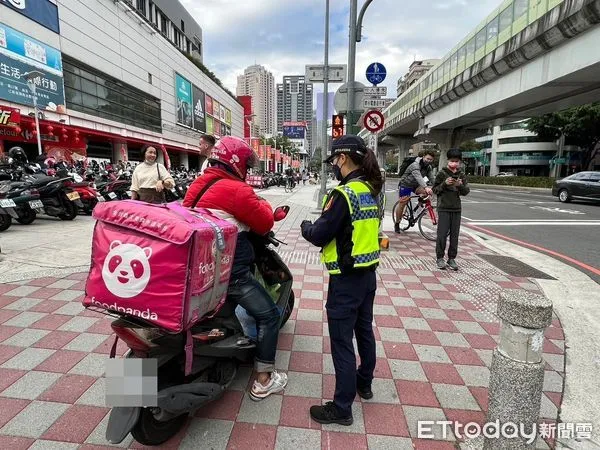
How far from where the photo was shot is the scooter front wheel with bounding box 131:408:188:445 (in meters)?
1.87

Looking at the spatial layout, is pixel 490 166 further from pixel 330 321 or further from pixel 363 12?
pixel 330 321

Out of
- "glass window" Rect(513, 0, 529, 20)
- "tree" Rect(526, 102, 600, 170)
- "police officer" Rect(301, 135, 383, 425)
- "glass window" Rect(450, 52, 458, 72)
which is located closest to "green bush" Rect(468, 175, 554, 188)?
"tree" Rect(526, 102, 600, 170)

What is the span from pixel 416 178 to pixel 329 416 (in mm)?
5989

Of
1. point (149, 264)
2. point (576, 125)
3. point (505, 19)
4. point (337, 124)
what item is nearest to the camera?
point (149, 264)

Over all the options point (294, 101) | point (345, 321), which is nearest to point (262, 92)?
point (294, 101)

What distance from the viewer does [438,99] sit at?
25125mm

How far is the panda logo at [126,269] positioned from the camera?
1616 millimetres

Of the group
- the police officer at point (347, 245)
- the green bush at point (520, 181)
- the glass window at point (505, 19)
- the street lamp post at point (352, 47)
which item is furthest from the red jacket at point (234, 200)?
the green bush at point (520, 181)

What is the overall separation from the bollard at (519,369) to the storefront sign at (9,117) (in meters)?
18.1

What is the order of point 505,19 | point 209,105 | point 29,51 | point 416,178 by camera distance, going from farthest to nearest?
1. point 209,105
2. point 29,51
3. point 505,19
4. point 416,178

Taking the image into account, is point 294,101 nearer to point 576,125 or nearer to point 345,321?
point 576,125

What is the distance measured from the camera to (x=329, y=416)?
2.19 meters

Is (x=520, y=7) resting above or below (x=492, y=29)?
below

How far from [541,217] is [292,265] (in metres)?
9.62
